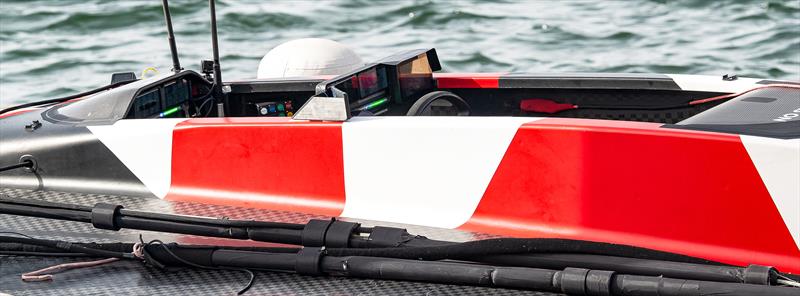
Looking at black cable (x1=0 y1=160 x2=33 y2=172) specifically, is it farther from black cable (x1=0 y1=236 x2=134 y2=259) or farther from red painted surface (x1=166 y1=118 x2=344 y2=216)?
red painted surface (x1=166 y1=118 x2=344 y2=216)

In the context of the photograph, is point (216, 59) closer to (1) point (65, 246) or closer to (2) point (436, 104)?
(2) point (436, 104)

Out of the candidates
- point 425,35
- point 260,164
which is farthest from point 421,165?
point 425,35

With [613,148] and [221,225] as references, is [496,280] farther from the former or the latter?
[221,225]

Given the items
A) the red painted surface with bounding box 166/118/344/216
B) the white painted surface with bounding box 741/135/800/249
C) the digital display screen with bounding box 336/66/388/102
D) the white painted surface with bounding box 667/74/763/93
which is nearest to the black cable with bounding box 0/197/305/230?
the red painted surface with bounding box 166/118/344/216

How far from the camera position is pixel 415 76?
5.20 metres

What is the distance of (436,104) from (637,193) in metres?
1.43

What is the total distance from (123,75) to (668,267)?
2.97 m

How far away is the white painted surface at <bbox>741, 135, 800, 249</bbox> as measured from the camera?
351 centimetres

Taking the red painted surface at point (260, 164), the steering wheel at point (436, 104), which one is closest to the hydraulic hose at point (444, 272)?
the red painted surface at point (260, 164)

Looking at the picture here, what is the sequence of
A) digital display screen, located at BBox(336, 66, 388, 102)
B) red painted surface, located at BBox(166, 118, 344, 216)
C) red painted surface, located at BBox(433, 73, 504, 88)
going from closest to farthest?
red painted surface, located at BBox(166, 118, 344, 216)
digital display screen, located at BBox(336, 66, 388, 102)
red painted surface, located at BBox(433, 73, 504, 88)

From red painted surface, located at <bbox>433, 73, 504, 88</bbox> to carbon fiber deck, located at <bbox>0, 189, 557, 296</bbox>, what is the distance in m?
1.37

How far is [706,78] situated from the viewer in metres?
5.00

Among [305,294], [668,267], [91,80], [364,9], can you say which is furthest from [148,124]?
[364,9]

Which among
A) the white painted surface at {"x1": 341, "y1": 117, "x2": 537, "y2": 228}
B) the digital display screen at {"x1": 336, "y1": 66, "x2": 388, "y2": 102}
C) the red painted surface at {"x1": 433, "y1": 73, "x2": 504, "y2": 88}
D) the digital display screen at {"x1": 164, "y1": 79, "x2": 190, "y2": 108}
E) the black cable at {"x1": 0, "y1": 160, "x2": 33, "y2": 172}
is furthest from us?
the red painted surface at {"x1": 433, "y1": 73, "x2": 504, "y2": 88}
